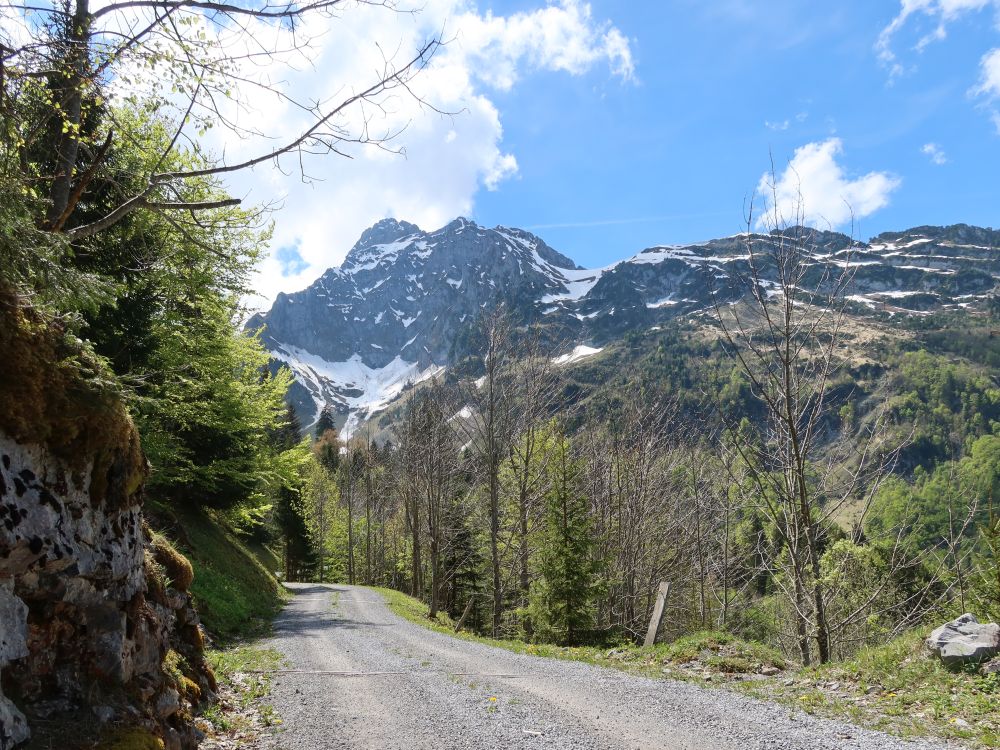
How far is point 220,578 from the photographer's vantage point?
17594mm

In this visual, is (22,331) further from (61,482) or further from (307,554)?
(307,554)

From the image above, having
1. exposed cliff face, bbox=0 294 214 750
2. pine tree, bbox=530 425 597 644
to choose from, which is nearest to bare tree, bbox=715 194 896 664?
pine tree, bbox=530 425 597 644

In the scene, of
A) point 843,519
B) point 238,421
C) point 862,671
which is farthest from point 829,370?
point 843,519

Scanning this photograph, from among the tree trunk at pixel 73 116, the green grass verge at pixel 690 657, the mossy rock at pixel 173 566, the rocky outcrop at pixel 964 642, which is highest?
the tree trunk at pixel 73 116

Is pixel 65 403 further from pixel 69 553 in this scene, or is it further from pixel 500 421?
pixel 500 421

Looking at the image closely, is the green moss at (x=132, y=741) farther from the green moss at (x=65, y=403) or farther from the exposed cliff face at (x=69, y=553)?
the green moss at (x=65, y=403)

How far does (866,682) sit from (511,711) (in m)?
4.78

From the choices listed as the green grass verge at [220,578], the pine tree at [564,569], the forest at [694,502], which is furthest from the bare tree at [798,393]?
the green grass verge at [220,578]

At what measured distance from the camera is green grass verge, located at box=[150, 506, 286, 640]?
48.0 feet

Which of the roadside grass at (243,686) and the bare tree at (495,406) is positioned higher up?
the bare tree at (495,406)

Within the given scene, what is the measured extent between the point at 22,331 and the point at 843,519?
169 metres

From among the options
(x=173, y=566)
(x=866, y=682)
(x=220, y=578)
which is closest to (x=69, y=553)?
(x=173, y=566)

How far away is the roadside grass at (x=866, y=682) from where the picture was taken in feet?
20.4

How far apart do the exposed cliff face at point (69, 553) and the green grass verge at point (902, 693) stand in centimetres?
728
